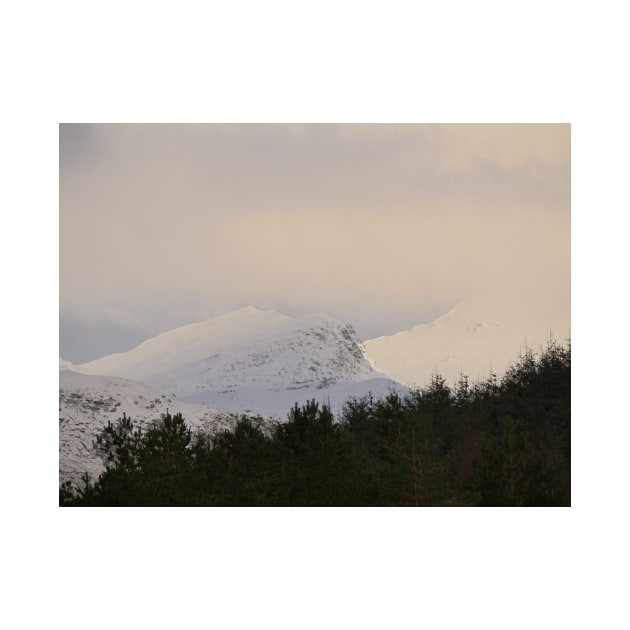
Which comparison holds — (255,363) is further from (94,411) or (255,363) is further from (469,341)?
(469,341)

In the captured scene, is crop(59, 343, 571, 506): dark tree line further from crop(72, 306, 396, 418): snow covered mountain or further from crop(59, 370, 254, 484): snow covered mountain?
crop(72, 306, 396, 418): snow covered mountain

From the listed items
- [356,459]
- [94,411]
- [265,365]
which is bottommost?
[356,459]

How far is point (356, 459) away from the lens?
14.1 m

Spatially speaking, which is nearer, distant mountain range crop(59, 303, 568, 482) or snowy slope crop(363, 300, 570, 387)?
distant mountain range crop(59, 303, 568, 482)

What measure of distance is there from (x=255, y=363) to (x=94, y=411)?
8.70 ft

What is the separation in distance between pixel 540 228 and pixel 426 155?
1.97 m

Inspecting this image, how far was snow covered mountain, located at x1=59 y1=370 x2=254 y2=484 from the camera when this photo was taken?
13414 mm

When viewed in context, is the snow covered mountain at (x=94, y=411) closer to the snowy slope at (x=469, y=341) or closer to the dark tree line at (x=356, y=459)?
the dark tree line at (x=356, y=459)

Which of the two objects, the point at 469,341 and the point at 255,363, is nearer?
the point at 469,341

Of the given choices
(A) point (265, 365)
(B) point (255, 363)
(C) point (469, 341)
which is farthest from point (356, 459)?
(C) point (469, 341)

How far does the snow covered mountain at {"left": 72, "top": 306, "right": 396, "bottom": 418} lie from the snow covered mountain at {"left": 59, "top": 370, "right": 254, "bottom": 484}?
0.51ft

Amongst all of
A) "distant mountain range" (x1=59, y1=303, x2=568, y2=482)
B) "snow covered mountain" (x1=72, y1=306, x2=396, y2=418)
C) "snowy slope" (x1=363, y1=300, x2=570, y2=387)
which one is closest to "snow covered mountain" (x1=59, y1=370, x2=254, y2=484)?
Answer: "distant mountain range" (x1=59, y1=303, x2=568, y2=482)
